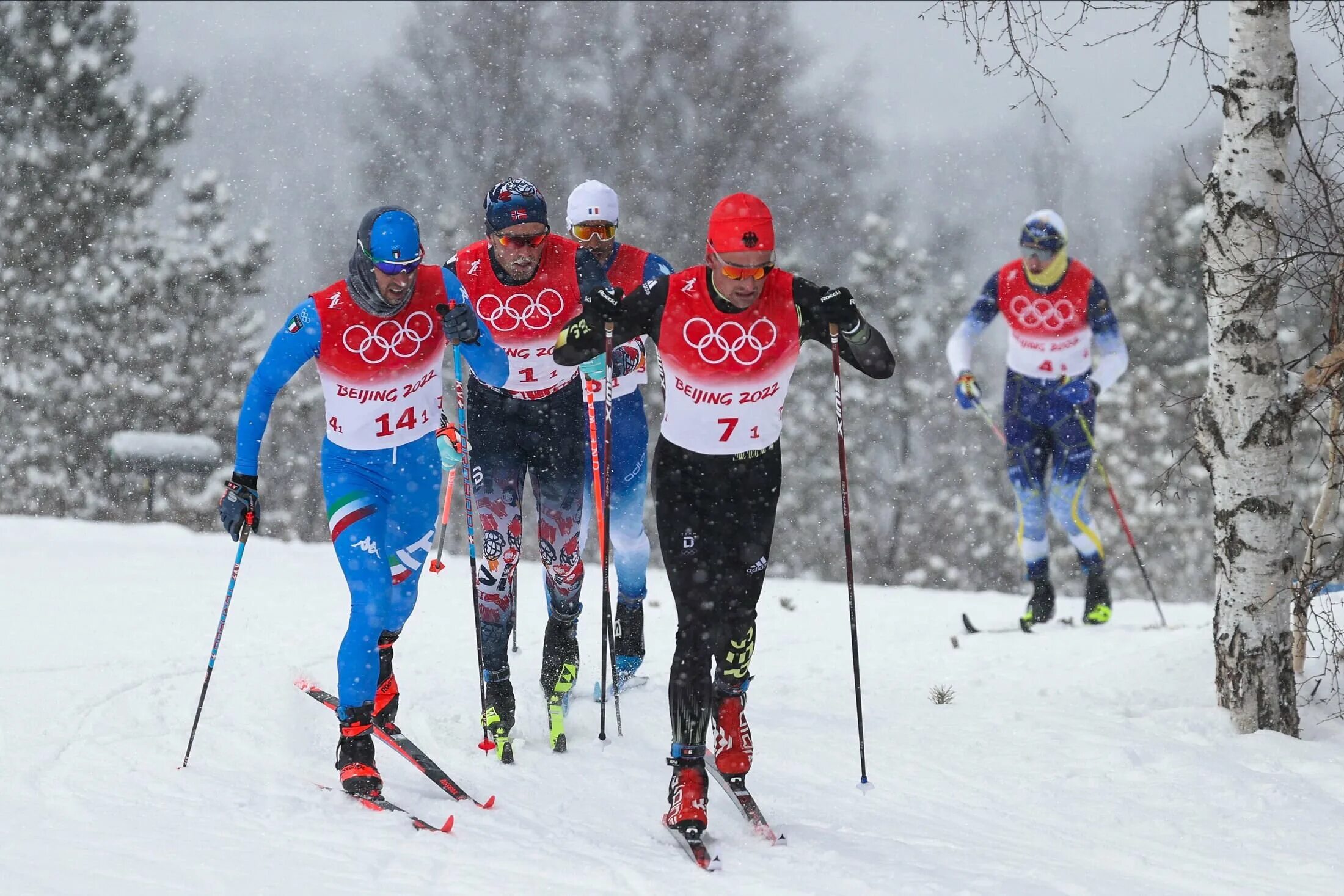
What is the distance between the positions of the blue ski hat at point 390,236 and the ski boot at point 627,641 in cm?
281

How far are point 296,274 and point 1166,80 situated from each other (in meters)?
42.0

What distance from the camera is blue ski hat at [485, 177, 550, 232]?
19.6 feet

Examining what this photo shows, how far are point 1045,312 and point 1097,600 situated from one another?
7.58 feet

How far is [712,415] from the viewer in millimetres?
4875

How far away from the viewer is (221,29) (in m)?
49.1

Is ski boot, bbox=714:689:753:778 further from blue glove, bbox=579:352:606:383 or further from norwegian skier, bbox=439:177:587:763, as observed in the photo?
blue glove, bbox=579:352:606:383

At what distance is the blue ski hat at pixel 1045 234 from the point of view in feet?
30.9

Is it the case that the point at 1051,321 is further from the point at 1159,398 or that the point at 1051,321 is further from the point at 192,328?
the point at 192,328

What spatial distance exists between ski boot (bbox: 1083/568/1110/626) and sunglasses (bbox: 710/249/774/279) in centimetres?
612

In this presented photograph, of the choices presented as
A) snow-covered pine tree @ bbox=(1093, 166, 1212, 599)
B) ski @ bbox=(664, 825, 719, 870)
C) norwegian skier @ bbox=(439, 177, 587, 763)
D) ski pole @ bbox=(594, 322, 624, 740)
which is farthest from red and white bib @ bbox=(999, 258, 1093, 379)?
snow-covered pine tree @ bbox=(1093, 166, 1212, 599)

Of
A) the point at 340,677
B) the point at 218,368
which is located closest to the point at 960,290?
the point at 218,368

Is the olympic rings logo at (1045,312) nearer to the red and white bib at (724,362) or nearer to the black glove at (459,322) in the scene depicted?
the red and white bib at (724,362)

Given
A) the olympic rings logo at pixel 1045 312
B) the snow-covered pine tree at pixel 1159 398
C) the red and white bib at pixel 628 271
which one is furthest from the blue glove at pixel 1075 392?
the snow-covered pine tree at pixel 1159 398

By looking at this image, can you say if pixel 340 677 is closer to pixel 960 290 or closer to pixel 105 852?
pixel 105 852
